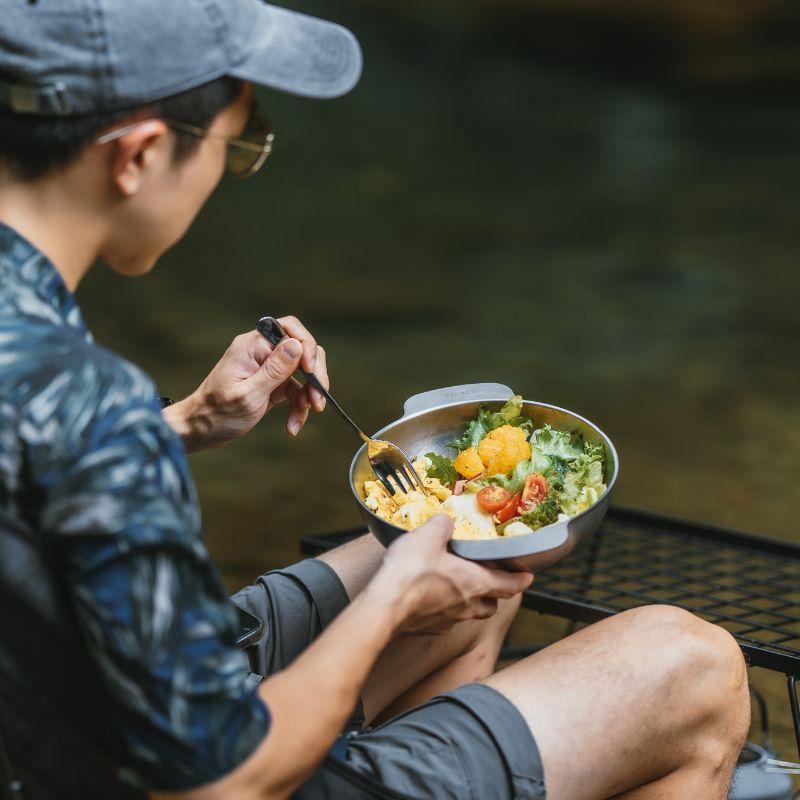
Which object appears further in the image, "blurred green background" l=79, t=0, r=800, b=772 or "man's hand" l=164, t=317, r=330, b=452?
"blurred green background" l=79, t=0, r=800, b=772

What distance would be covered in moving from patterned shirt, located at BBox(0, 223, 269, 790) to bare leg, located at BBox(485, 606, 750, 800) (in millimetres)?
444

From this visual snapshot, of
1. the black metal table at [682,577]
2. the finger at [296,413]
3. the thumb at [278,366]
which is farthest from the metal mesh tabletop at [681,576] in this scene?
the thumb at [278,366]

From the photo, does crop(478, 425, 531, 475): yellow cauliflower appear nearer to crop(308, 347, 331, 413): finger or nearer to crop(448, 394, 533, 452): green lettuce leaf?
crop(448, 394, 533, 452): green lettuce leaf

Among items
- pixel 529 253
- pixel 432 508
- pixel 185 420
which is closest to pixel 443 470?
pixel 432 508

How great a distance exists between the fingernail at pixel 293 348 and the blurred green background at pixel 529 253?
127 centimetres

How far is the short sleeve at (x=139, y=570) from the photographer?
0.86 m

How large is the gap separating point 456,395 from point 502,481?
213 mm

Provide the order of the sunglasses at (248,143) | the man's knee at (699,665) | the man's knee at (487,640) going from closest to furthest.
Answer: the sunglasses at (248,143) → the man's knee at (699,665) → the man's knee at (487,640)

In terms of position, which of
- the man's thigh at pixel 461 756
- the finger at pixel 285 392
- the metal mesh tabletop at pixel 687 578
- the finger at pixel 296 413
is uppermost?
the finger at pixel 285 392

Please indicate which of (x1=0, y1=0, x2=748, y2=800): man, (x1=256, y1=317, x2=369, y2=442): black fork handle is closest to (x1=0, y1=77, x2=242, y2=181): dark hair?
(x1=0, y1=0, x2=748, y2=800): man

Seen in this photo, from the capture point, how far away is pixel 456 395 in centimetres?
168

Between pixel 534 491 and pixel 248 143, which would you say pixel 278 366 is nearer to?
pixel 534 491

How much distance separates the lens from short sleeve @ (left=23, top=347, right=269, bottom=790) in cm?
86

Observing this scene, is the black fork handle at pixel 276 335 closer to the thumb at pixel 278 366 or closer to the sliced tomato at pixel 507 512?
the thumb at pixel 278 366
